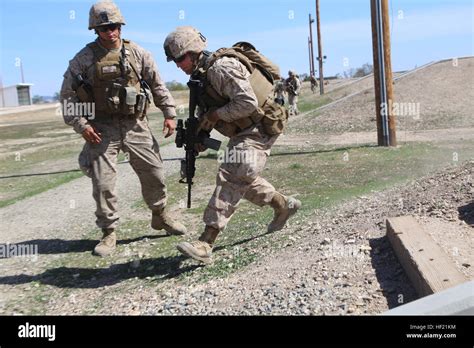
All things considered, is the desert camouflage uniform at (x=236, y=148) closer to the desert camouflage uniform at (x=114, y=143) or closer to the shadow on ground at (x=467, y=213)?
the desert camouflage uniform at (x=114, y=143)

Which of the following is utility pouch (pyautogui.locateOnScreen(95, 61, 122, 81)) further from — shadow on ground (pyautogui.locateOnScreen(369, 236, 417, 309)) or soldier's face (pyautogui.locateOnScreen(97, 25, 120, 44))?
shadow on ground (pyautogui.locateOnScreen(369, 236, 417, 309))

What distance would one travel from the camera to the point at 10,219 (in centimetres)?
694

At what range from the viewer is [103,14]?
184 inches

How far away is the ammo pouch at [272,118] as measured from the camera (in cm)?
434

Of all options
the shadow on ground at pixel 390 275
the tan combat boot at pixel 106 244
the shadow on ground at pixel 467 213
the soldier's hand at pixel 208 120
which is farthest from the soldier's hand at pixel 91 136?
the shadow on ground at pixel 467 213

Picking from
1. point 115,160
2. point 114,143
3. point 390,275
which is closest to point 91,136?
point 114,143

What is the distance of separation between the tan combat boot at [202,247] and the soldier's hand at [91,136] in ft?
4.28

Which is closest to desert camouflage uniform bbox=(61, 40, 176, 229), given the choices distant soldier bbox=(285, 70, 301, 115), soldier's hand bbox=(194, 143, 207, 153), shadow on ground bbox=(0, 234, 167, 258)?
shadow on ground bbox=(0, 234, 167, 258)

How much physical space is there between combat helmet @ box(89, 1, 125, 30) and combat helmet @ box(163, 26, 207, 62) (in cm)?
76

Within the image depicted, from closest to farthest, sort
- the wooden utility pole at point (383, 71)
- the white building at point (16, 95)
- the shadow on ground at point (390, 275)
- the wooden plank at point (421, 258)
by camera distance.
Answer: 1. the wooden plank at point (421, 258)
2. the shadow on ground at point (390, 275)
3. the wooden utility pole at point (383, 71)
4. the white building at point (16, 95)

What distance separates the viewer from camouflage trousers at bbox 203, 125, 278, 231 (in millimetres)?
4246

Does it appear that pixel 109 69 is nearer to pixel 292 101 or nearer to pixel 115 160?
pixel 115 160

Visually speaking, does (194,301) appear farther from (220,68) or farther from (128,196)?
(128,196)

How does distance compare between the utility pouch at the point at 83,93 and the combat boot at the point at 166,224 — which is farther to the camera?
the combat boot at the point at 166,224
